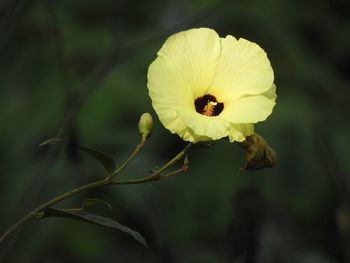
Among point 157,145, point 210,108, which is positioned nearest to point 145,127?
point 210,108

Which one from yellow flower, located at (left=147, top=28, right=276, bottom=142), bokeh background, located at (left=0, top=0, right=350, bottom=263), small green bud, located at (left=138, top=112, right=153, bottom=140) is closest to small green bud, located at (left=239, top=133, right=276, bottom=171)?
yellow flower, located at (left=147, top=28, right=276, bottom=142)

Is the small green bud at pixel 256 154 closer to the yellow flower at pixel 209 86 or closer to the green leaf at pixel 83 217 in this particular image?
the yellow flower at pixel 209 86

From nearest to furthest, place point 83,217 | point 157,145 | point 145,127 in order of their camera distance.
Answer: point 83,217 → point 145,127 → point 157,145

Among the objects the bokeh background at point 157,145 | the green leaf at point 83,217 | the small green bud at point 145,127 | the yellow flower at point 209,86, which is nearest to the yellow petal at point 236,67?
the yellow flower at point 209,86

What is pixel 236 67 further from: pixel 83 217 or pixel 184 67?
pixel 83 217

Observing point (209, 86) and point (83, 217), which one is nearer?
point (83, 217)

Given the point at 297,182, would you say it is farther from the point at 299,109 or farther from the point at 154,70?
the point at 154,70

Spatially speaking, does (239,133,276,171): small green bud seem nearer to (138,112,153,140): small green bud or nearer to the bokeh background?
(138,112,153,140): small green bud
